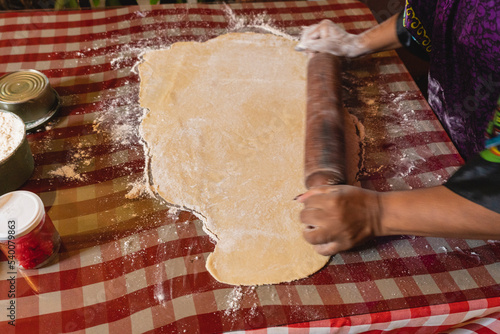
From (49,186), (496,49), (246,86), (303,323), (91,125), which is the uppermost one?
(496,49)

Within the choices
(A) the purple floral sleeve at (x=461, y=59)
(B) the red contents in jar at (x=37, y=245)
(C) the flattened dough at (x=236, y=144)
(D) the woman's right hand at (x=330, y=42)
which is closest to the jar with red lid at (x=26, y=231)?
(B) the red contents in jar at (x=37, y=245)

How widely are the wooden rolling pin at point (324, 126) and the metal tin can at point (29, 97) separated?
1.07 metres

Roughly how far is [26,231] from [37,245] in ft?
0.34

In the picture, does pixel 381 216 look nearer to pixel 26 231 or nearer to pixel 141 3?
pixel 26 231

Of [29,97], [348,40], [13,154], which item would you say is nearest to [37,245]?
[13,154]

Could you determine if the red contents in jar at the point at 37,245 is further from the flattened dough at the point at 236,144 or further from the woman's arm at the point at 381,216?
the woman's arm at the point at 381,216

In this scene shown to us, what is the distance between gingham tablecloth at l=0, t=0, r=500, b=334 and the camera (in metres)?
1.11

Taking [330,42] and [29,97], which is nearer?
[29,97]

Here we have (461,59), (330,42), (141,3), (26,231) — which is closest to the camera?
(26,231)

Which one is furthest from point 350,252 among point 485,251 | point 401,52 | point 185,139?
point 401,52

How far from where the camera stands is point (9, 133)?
1322 mm

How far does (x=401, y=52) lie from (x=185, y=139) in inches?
80.0

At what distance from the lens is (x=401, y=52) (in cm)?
278

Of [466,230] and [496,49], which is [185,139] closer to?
[466,230]
